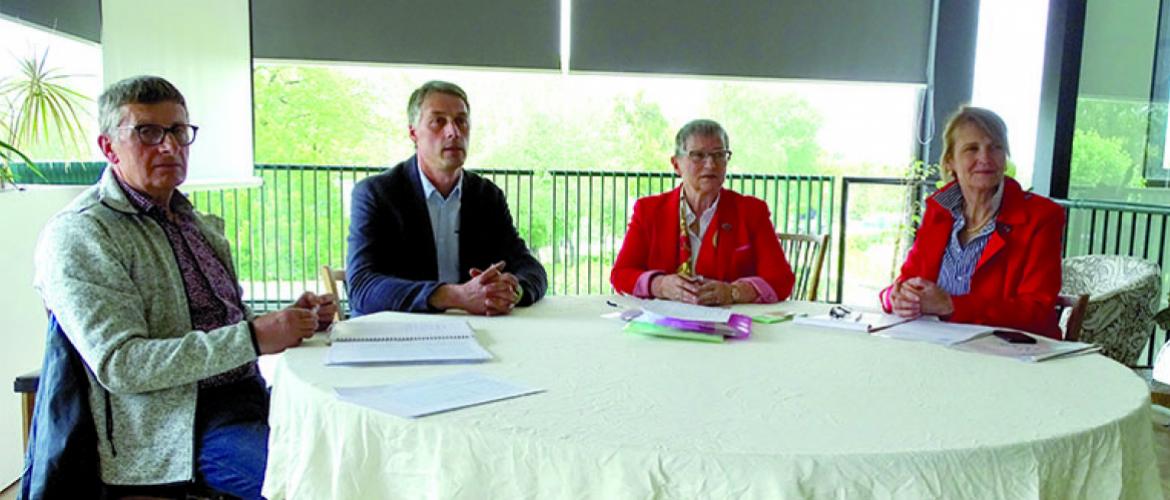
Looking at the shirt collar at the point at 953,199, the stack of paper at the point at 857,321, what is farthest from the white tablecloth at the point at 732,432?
the shirt collar at the point at 953,199

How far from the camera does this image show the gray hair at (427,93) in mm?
2172

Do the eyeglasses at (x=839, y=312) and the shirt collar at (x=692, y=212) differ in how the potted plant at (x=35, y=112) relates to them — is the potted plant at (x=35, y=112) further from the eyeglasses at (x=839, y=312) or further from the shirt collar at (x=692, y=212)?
the eyeglasses at (x=839, y=312)

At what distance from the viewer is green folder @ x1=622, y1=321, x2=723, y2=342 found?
5.14 feet

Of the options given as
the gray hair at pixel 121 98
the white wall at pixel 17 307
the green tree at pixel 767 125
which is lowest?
the white wall at pixel 17 307

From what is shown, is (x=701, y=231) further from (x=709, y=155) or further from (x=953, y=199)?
(x=953, y=199)

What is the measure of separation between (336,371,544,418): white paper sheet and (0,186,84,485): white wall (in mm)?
1746

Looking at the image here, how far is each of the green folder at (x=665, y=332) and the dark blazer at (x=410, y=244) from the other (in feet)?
1.41

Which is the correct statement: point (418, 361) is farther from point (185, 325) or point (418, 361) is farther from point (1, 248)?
point (1, 248)

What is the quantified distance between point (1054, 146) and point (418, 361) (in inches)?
167

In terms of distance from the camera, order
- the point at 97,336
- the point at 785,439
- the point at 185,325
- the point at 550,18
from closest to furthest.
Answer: the point at 785,439
the point at 97,336
the point at 185,325
the point at 550,18

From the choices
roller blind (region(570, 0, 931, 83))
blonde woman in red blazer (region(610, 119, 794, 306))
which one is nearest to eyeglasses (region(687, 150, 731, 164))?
blonde woman in red blazer (region(610, 119, 794, 306))

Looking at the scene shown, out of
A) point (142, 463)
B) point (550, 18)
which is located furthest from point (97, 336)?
point (550, 18)

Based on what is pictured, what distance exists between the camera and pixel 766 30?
17.0ft

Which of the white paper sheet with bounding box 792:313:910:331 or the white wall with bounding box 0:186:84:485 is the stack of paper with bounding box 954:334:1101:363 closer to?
the white paper sheet with bounding box 792:313:910:331
